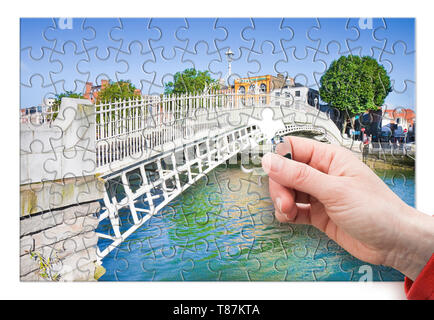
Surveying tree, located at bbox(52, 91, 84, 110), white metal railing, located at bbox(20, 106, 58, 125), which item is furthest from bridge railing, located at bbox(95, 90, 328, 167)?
white metal railing, located at bbox(20, 106, 58, 125)

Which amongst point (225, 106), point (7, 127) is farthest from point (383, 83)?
point (7, 127)

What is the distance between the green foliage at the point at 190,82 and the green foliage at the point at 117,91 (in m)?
0.37

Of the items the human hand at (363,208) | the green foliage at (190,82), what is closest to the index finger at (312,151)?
the human hand at (363,208)

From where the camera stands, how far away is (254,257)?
13.3ft

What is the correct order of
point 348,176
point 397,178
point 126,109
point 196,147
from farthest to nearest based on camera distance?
point 196,147 < point 126,109 < point 397,178 < point 348,176

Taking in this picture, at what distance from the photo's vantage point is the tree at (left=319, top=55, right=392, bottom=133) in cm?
358

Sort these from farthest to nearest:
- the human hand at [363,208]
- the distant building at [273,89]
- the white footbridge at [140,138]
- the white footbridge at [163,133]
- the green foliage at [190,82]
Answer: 1. the white footbridge at [163,133]
2. the green foliage at [190,82]
3. the distant building at [273,89]
4. the white footbridge at [140,138]
5. the human hand at [363,208]

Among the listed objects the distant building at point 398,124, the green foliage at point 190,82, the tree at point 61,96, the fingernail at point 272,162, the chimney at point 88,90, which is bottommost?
the fingernail at point 272,162

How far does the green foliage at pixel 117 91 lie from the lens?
141 inches

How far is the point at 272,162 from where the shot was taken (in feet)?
5.68

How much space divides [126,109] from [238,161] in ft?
5.04

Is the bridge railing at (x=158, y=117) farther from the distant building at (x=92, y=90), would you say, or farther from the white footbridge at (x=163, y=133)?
the distant building at (x=92, y=90)

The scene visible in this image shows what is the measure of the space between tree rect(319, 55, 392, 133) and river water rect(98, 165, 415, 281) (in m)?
0.82
